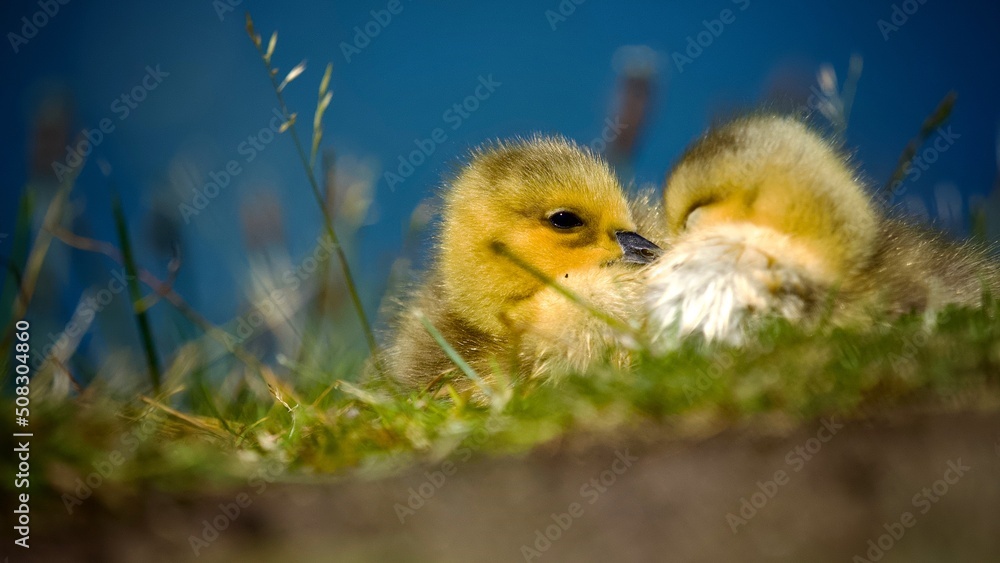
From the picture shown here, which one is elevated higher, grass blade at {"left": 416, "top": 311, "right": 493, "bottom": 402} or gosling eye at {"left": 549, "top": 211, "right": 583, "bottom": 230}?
gosling eye at {"left": 549, "top": 211, "right": 583, "bottom": 230}

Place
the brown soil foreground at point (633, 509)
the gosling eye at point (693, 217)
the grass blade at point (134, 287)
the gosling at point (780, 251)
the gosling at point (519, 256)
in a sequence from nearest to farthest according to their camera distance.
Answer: the brown soil foreground at point (633, 509) → the gosling at point (780, 251) → the gosling eye at point (693, 217) → the gosling at point (519, 256) → the grass blade at point (134, 287)

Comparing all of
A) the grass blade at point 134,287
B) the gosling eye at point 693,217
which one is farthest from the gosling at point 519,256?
the grass blade at point 134,287

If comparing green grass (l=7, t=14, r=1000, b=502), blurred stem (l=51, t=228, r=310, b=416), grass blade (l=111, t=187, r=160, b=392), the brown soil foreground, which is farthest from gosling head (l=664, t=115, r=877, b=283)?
grass blade (l=111, t=187, r=160, b=392)

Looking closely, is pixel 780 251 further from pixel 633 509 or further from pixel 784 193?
pixel 633 509

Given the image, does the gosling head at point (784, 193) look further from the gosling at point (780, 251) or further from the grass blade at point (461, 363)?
the grass blade at point (461, 363)

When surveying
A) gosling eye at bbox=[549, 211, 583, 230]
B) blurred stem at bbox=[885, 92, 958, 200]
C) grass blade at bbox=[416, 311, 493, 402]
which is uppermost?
blurred stem at bbox=[885, 92, 958, 200]

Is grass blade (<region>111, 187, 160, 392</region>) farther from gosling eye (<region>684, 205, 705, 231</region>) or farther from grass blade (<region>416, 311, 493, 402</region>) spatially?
gosling eye (<region>684, 205, 705, 231</region>)

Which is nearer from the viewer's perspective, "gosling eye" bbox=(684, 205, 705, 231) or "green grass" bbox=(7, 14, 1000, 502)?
"green grass" bbox=(7, 14, 1000, 502)
